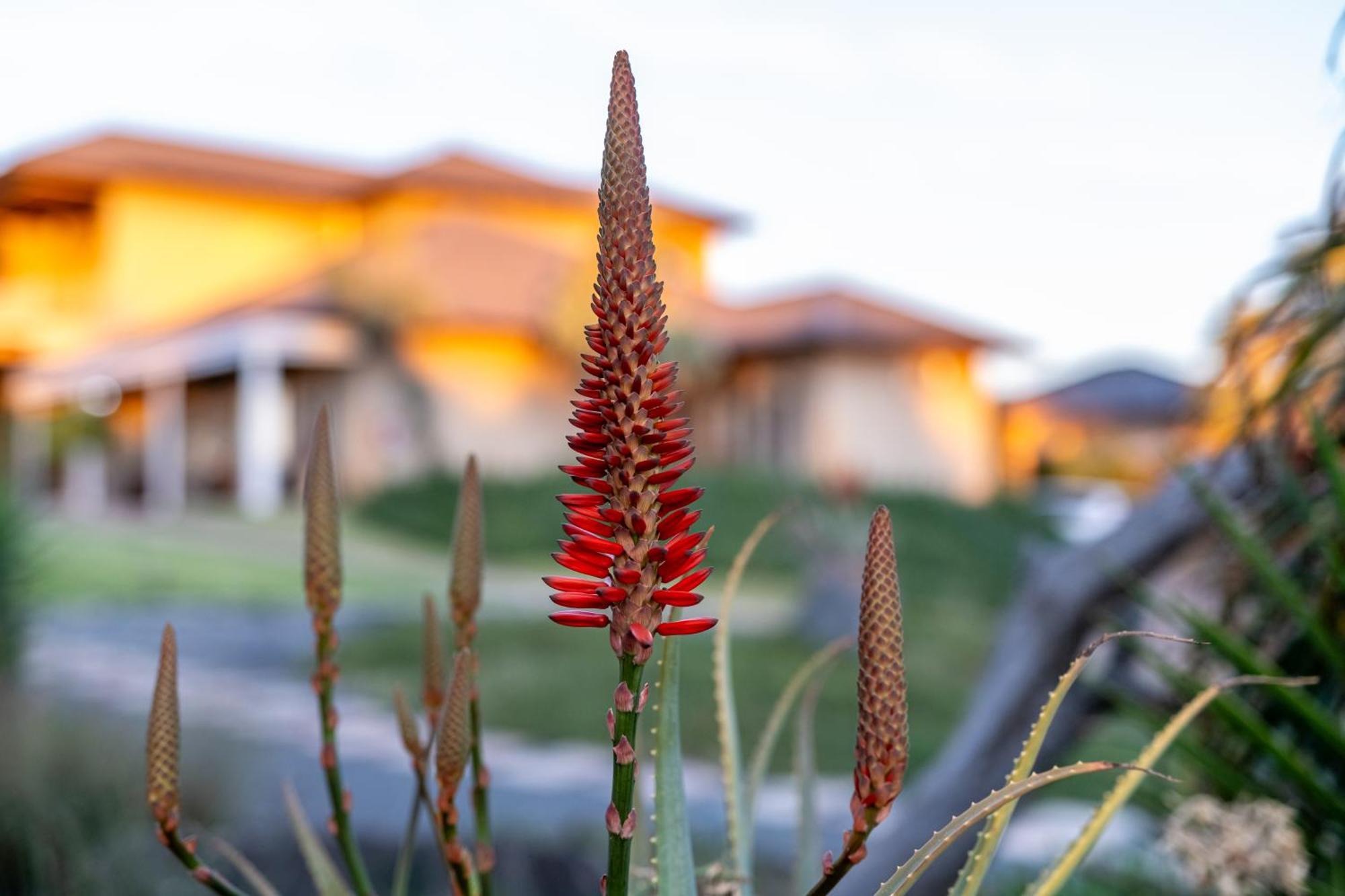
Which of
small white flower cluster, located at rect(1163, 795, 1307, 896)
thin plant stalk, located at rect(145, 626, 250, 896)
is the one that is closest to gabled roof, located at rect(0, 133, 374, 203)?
small white flower cluster, located at rect(1163, 795, 1307, 896)

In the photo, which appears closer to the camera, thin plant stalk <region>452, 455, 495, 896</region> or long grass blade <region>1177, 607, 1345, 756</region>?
thin plant stalk <region>452, 455, 495, 896</region>

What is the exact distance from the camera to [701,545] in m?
0.70

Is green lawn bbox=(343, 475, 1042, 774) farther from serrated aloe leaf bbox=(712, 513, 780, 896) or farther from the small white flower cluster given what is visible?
the small white flower cluster

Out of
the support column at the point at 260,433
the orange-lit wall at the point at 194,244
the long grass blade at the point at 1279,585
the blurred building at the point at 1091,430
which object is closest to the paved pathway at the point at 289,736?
the long grass blade at the point at 1279,585

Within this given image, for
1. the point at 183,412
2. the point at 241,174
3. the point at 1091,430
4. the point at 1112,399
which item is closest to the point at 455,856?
the point at 1112,399

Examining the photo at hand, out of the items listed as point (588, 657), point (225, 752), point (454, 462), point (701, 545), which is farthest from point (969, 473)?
point (701, 545)

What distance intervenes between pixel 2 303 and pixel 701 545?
32.0 meters

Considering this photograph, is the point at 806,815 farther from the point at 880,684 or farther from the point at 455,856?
the point at 880,684

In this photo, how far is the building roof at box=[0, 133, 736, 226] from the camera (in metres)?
26.6

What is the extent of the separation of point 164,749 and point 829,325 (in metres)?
24.6

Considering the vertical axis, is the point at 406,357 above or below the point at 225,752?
above

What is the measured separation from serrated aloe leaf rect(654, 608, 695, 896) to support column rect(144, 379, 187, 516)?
25.3 m

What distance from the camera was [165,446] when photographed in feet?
86.4

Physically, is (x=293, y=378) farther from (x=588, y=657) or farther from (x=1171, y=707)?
(x=1171, y=707)
